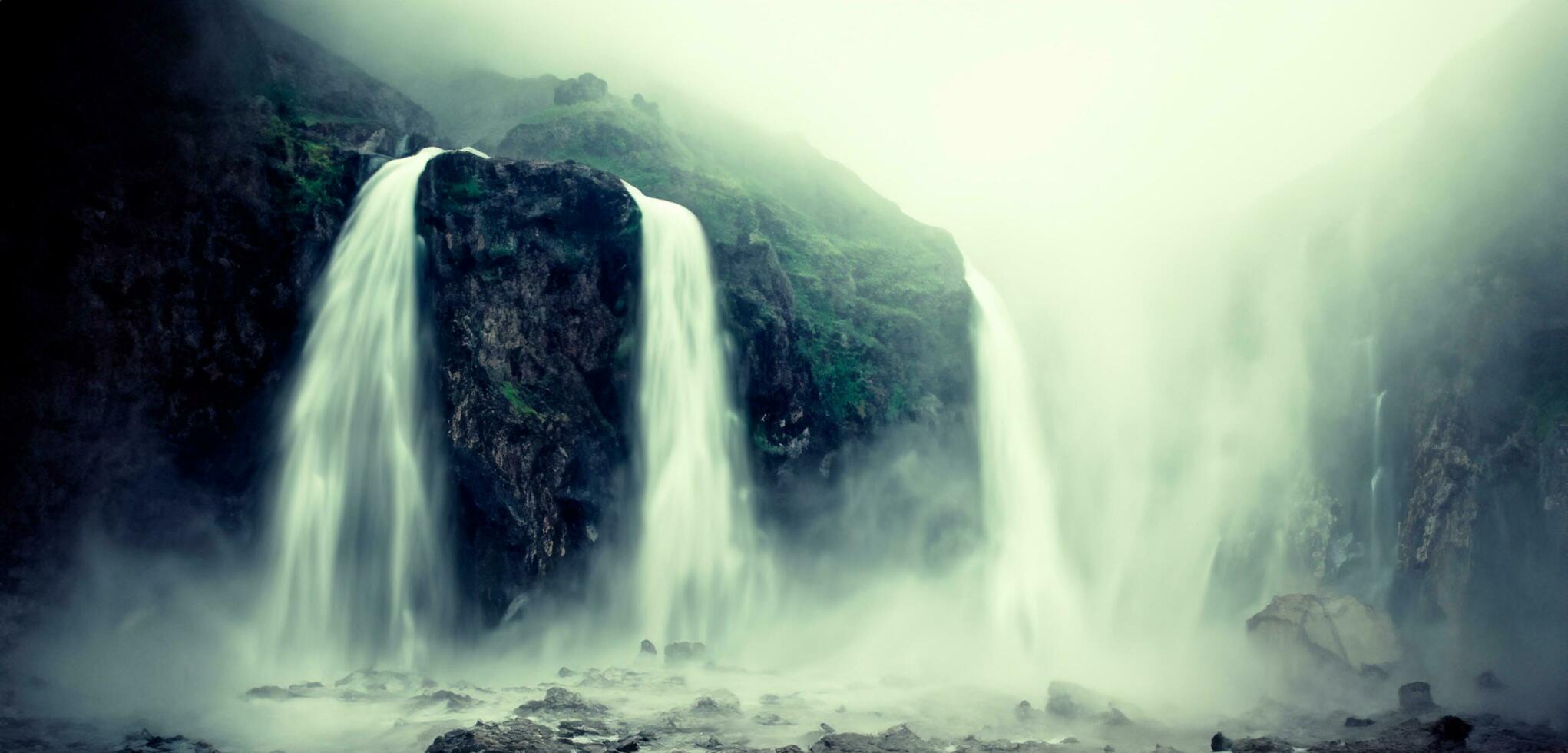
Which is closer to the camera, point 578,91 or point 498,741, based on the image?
point 498,741

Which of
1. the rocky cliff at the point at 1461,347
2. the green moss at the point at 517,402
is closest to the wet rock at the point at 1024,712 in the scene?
the rocky cliff at the point at 1461,347

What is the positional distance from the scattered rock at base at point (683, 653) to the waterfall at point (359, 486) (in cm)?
688

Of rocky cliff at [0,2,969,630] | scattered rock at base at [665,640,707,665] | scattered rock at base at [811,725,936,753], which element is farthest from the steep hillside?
scattered rock at base at [811,725,936,753]

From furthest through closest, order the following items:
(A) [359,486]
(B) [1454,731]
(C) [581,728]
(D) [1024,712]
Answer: (A) [359,486], (D) [1024,712], (C) [581,728], (B) [1454,731]

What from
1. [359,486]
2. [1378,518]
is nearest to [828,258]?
[359,486]

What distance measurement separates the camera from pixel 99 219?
2366cm

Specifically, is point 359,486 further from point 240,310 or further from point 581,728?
point 581,728

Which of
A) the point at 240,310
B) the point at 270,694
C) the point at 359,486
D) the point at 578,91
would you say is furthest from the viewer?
the point at 578,91

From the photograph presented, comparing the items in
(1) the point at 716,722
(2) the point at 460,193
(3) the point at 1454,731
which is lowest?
(1) the point at 716,722

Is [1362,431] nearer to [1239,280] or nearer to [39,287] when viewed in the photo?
[1239,280]

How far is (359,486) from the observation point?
24.3 m

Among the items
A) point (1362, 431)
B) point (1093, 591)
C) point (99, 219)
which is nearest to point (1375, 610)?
point (1362, 431)

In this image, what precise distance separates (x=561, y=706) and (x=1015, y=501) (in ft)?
71.0

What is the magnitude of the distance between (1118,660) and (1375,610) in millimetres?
7843
